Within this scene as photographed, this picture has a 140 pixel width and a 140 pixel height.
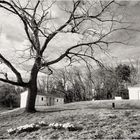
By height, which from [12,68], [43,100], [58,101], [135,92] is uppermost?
[12,68]

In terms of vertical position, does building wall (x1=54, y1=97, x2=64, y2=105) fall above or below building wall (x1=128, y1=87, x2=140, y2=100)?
below

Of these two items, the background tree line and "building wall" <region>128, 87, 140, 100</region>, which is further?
the background tree line

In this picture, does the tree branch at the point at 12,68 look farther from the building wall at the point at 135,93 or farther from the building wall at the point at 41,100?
the building wall at the point at 41,100

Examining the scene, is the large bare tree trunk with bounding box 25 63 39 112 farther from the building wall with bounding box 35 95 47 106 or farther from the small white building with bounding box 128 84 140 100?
the building wall with bounding box 35 95 47 106

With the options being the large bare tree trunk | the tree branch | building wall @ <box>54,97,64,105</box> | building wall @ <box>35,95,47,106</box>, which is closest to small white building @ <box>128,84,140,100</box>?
building wall @ <box>35,95,47,106</box>

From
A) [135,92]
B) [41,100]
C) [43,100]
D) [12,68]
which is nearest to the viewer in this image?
[12,68]

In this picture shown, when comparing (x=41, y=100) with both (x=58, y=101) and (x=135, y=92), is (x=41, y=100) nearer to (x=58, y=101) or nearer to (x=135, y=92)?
(x=58, y=101)

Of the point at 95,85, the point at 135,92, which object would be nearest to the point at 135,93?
the point at 135,92

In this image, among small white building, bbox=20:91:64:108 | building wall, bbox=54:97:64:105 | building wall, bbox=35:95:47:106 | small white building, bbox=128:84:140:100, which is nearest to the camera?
small white building, bbox=128:84:140:100

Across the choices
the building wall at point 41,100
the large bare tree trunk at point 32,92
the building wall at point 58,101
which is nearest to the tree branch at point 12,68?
the large bare tree trunk at point 32,92

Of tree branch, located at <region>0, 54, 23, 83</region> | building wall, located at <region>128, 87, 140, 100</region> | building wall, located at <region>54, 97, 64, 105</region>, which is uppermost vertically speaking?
tree branch, located at <region>0, 54, 23, 83</region>

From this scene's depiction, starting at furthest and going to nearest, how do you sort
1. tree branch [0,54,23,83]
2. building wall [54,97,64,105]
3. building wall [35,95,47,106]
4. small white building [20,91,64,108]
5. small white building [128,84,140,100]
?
building wall [54,97,64,105]
small white building [20,91,64,108]
building wall [35,95,47,106]
small white building [128,84,140,100]
tree branch [0,54,23,83]

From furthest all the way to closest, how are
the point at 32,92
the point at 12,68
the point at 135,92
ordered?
the point at 135,92, the point at 32,92, the point at 12,68

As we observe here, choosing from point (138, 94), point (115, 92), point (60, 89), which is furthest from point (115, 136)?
point (60, 89)
